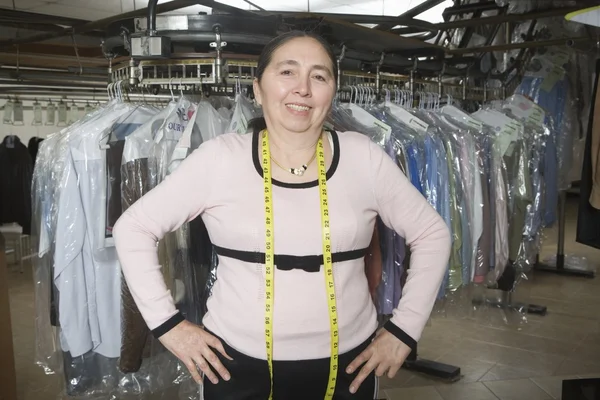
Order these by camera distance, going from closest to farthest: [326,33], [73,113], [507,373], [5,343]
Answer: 1. [326,33]
2. [5,343]
3. [507,373]
4. [73,113]

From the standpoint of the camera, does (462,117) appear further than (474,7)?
No

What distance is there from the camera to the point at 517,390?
117 inches

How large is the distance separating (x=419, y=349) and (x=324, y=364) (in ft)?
7.84

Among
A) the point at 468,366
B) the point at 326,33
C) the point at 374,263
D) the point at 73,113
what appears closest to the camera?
the point at 374,263

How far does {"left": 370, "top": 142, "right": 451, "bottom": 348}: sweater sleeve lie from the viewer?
139 centimetres

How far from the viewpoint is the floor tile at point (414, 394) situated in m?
2.91

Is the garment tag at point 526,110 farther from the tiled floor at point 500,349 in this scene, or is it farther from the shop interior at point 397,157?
the tiled floor at point 500,349

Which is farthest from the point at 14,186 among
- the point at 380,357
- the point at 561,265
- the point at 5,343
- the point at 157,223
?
the point at 561,265

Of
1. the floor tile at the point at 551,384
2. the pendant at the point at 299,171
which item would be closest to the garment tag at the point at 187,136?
the pendant at the point at 299,171

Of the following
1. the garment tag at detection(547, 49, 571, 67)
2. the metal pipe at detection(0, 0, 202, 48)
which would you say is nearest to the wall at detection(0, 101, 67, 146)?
the metal pipe at detection(0, 0, 202, 48)

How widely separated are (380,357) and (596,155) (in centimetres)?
168

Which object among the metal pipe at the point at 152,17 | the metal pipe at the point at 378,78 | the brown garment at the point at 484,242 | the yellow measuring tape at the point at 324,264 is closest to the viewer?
the yellow measuring tape at the point at 324,264

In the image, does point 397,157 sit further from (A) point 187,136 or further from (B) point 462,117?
(A) point 187,136

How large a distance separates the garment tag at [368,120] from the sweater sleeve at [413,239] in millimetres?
789
